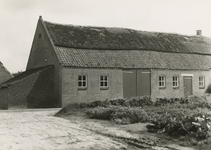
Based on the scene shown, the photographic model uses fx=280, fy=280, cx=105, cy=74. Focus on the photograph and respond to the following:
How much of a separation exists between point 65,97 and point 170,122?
1501 cm

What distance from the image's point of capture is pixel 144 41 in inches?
1188

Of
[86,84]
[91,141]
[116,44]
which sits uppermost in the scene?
[116,44]

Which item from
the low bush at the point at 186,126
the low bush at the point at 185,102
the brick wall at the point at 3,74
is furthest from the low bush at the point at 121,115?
the brick wall at the point at 3,74

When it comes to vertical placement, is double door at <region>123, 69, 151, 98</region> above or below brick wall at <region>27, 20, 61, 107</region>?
below

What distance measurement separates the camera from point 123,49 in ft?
91.5

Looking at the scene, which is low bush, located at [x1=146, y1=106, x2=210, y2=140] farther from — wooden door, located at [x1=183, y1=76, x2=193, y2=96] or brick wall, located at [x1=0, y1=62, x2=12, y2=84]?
brick wall, located at [x1=0, y1=62, x2=12, y2=84]

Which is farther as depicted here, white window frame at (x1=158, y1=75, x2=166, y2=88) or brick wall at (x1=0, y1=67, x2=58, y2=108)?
white window frame at (x1=158, y1=75, x2=166, y2=88)

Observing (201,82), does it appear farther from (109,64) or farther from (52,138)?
(52,138)

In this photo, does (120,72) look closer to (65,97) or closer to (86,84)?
(86,84)

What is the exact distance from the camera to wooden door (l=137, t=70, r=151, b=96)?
27125 mm

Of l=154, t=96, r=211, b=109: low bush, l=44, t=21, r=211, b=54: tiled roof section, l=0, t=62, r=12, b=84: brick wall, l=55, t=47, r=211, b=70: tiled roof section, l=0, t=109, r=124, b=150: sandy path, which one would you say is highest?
l=44, t=21, r=211, b=54: tiled roof section

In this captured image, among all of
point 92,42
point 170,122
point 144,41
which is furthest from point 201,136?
point 144,41

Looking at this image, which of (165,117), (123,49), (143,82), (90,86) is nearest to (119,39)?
(123,49)

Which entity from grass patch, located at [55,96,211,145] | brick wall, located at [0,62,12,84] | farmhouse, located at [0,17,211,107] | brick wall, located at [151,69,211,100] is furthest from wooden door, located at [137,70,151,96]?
brick wall, located at [0,62,12,84]
